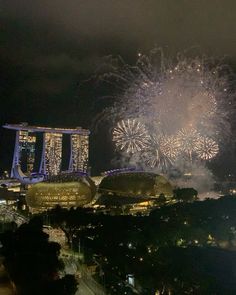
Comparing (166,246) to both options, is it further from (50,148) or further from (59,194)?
(50,148)

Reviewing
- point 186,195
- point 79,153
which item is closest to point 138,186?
point 186,195

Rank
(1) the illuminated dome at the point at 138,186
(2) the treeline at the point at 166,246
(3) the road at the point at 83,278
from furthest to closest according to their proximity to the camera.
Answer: (1) the illuminated dome at the point at 138,186 → (3) the road at the point at 83,278 → (2) the treeline at the point at 166,246

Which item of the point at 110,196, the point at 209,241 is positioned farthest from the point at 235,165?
the point at 209,241

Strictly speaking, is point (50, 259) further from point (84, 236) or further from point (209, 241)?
point (209, 241)

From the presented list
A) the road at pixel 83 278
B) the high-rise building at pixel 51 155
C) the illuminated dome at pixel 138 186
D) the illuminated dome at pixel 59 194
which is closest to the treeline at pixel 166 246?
the road at pixel 83 278

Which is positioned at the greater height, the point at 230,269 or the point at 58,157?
the point at 58,157

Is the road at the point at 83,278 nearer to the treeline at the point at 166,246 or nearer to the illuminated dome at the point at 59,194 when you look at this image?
the treeline at the point at 166,246
